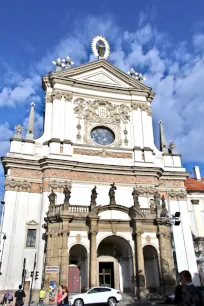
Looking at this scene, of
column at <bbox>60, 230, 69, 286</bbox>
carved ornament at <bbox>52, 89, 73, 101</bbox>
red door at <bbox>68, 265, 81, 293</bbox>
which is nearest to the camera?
column at <bbox>60, 230, 69, 286</bbox>

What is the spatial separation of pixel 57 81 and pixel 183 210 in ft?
57.8

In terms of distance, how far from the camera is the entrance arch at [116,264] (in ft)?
73.2

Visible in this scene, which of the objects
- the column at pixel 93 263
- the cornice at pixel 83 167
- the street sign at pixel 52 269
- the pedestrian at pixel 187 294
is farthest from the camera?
the cornice at pixel 83 167

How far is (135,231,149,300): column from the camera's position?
1953cm

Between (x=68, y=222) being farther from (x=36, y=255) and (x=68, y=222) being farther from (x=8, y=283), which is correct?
(x=8, y=283)

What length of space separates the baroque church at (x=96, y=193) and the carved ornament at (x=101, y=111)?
0.11 m

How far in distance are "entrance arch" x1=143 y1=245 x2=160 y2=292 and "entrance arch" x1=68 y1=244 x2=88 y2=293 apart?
15.5 feet

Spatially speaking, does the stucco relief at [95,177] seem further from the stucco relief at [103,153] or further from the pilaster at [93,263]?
the pilaster at [93,263]

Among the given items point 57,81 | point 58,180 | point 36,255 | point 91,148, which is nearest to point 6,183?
point 58,180

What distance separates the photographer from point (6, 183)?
81.2 feet

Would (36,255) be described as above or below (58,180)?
below

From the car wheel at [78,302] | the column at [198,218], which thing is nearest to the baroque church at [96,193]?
the car wheel at [78,302]

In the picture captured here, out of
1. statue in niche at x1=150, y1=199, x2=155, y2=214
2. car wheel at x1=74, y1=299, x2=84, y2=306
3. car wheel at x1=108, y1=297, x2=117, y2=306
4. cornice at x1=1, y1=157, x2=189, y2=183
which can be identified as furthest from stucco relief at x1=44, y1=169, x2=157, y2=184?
car wheel at x1=74, y1=299, x2=84, y2=306

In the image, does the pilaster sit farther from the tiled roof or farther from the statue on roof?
the statue on roof
